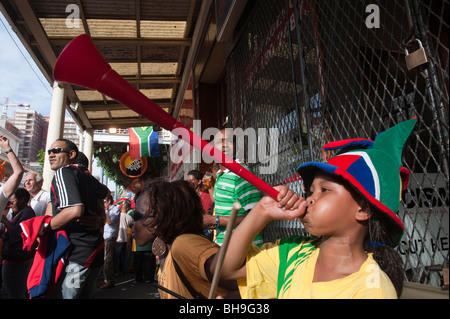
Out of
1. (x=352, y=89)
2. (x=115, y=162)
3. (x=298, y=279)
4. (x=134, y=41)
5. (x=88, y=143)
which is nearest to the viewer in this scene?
(x=298, y=279)

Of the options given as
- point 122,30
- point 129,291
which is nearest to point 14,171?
point 129,291

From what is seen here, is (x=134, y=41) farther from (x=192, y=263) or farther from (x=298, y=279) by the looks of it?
(x=298, y=279)

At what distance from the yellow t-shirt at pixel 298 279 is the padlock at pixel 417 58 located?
30.5 inches

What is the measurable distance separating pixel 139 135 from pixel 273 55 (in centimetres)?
759

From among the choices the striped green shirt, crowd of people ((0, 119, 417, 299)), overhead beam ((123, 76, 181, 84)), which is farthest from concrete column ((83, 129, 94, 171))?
crowd of people ((0, 119, 417, 299))

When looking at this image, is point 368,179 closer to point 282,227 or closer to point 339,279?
point 339,279

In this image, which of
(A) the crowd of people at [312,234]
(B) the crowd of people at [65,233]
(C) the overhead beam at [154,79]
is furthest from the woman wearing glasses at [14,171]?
(C) the overhead beam at [154,79]

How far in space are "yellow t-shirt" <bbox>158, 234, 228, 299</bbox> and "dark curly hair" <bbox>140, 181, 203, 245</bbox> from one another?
0.16 metres

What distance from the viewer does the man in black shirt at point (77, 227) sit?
2.29 m

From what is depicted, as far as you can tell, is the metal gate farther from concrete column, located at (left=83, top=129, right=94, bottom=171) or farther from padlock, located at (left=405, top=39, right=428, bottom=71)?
concrete column, located at (left=83, top=129, right=94, bottom=171)

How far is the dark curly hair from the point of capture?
4.86 feet

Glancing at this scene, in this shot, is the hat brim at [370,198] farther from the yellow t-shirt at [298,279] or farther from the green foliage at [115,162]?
the green foliage at [115,162]

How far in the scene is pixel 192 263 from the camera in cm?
121

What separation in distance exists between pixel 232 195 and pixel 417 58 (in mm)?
1472
